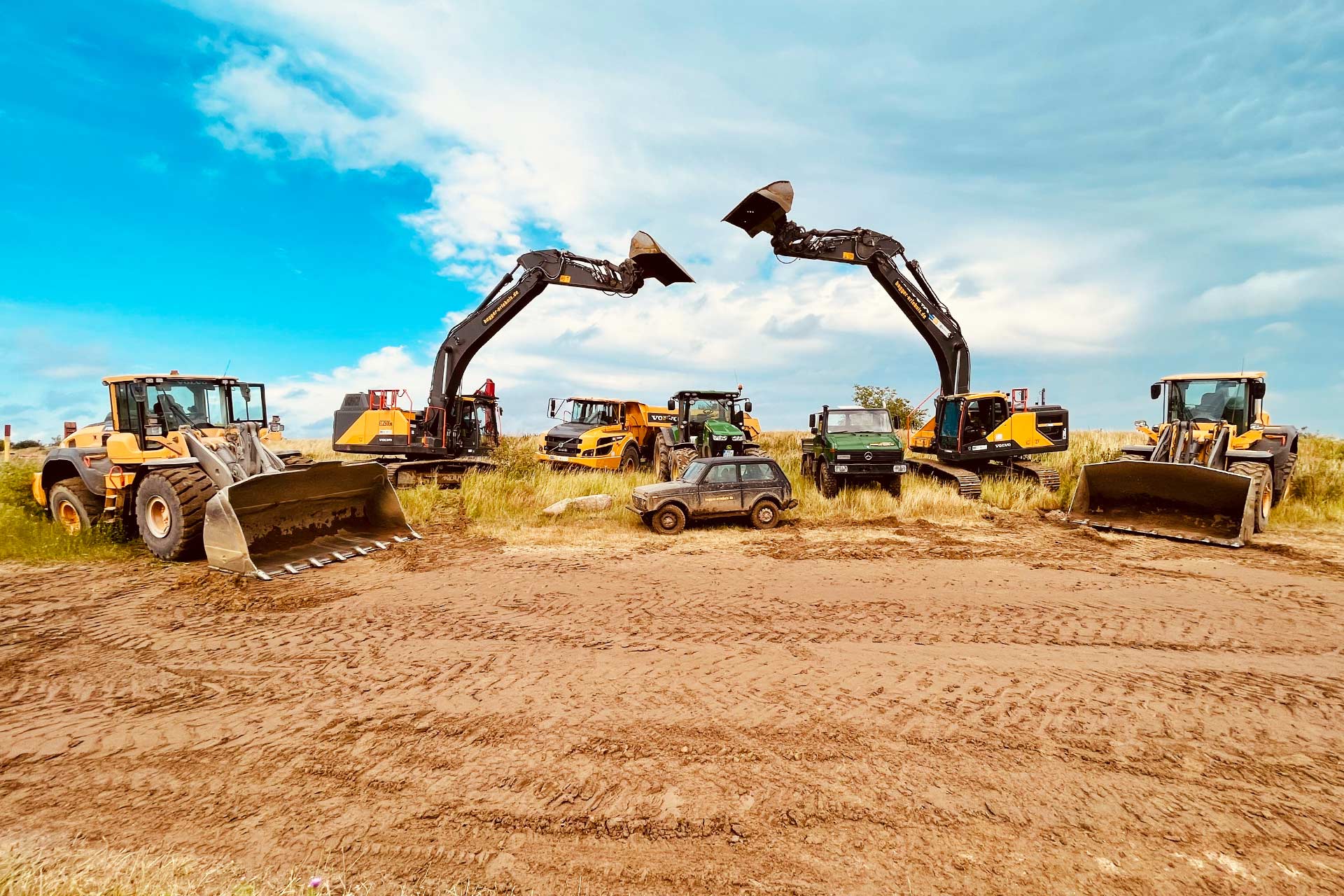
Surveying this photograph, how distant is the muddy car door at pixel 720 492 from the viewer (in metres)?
11.3

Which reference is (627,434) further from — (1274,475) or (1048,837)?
(1048,837)

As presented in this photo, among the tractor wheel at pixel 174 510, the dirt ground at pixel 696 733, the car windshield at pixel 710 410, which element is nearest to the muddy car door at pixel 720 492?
the dirt ground at pixel 696 733

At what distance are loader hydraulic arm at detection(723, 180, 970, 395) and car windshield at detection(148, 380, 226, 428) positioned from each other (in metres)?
10.6

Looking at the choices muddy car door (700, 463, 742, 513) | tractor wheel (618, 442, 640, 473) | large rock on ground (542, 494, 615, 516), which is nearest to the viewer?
muddy car door (700, 463, 742, 513)

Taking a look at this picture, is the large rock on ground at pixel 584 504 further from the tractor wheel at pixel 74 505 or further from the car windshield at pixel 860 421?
the tractor wheel at pixel 74 505

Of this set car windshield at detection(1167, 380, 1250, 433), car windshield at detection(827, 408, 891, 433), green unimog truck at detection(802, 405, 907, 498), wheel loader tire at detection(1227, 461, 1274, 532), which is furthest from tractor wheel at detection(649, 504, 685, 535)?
car windshield at detection(1167, 380, 1250, 433)

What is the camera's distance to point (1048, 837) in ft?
10.3

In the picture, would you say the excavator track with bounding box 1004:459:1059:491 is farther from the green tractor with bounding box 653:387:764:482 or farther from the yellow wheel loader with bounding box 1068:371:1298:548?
the green tractor with bounding box 653:387:764:482

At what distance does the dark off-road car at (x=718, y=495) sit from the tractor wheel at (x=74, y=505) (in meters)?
8.33

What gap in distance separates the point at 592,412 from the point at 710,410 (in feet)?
11.7

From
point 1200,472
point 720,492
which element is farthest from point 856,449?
point 1200,472

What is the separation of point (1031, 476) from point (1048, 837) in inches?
567

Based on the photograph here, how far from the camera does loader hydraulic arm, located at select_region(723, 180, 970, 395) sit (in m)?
15.4

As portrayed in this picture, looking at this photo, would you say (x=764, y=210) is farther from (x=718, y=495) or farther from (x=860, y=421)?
(x=718, y=495)
